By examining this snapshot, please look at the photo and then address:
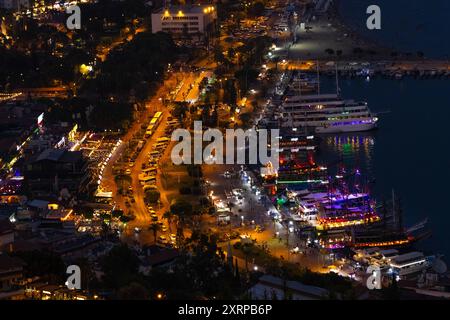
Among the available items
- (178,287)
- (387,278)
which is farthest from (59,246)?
(387,278)

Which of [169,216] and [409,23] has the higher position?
[409,23]

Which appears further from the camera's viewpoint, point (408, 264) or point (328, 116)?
point (328, 116)

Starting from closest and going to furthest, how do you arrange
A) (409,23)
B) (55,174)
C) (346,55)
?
(55,174) < (346,55) < (409,23)

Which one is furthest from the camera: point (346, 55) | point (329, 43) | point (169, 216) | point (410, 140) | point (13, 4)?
point (13, 4)

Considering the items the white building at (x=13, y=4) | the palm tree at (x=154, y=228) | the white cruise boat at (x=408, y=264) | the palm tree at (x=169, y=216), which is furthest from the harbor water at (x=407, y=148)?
the white building at (x=13, y=4)

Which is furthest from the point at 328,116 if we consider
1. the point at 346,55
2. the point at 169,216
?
the point at 169,216

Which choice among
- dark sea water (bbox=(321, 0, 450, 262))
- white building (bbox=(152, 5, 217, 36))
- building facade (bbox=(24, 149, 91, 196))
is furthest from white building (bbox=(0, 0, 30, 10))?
building facade (bbox=(24, 149, 91, 196))

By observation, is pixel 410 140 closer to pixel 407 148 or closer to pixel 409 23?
pixel 407 148
